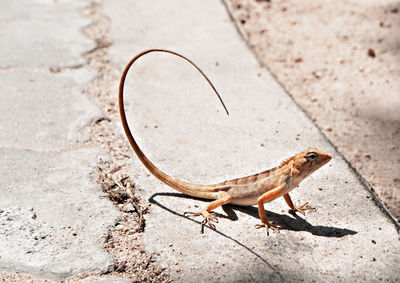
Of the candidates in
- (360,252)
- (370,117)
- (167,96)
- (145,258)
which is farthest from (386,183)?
(145,258)

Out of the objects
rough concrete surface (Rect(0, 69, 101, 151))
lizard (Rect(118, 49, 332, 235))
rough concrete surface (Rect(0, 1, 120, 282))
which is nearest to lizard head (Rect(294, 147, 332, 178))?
lizard (Rect(118, 49, 332, 235))

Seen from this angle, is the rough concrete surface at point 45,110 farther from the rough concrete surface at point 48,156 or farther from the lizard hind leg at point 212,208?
the lizard hind leg at point 212,208

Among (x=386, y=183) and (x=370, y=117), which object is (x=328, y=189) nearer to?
(x=386, y=183)

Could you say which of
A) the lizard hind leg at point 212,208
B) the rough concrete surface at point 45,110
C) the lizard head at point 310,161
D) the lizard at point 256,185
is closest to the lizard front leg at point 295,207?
the lizard at point 256,185

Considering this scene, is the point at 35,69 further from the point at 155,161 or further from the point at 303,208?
the point at 303,208

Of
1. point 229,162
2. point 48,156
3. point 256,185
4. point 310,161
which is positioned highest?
point 310,161

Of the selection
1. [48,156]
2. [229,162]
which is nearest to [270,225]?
[229,162]

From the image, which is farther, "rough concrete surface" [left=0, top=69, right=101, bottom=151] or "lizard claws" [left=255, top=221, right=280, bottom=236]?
"rough concrete surface" [left=0, top=69, right=101, bottom=151]

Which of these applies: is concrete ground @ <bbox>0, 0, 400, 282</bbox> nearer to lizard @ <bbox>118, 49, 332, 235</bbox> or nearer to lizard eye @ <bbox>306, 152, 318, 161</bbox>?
lizard @ <bbox>118, 49, 332, 235</bbox>
